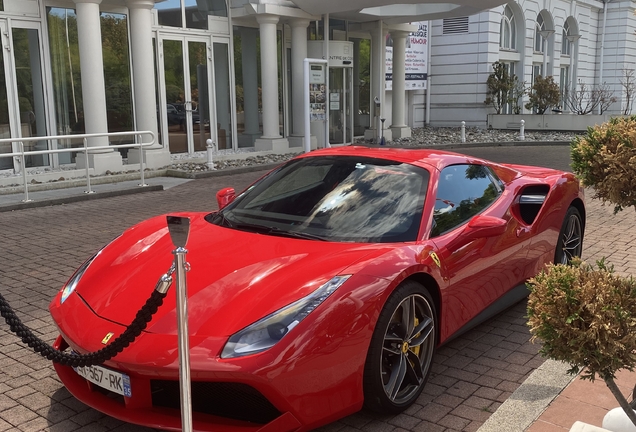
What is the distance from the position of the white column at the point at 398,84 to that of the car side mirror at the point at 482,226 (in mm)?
19358

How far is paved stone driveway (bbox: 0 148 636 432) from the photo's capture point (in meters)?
3.39

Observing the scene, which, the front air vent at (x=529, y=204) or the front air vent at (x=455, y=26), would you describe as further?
the front air vent at (x=455, y=26)

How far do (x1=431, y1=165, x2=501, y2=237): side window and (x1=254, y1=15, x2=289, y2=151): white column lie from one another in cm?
1306

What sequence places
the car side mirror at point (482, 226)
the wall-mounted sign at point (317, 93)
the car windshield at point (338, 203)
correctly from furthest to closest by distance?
the wall-mounted sign at point (317, 93) < the car side mirror at point (482, 226) < the car windshield at point (338, 203)

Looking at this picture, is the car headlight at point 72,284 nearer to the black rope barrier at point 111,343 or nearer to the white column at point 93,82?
the black rope barrier at point 111,343

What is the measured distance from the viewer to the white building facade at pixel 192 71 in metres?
13.4

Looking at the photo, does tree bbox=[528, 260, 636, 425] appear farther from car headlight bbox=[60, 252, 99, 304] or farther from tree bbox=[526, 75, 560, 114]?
tree bbox=[526, 75, 560, 114]

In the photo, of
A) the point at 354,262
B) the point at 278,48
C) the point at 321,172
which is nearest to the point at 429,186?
the point at 321,172

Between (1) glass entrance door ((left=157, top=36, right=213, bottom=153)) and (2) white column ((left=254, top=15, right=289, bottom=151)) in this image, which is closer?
(1) glass entrance door ((left=157, top=36, right=213, bottom=153))

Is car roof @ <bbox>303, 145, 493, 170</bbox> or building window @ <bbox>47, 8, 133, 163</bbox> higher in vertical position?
building window @ <bbox>47, 8, 133, 163</bbox>

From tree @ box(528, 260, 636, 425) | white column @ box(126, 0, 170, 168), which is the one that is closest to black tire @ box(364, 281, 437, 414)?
tree @ box(528, 260, 636, 425)

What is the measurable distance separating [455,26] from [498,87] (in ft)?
12.3

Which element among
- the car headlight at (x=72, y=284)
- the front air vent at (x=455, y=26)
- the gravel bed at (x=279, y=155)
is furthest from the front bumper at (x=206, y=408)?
the front air vent at (x=455, y=26)

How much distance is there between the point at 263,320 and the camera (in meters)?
2.98
